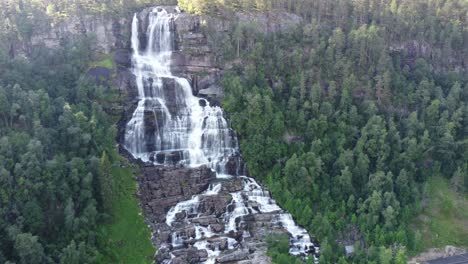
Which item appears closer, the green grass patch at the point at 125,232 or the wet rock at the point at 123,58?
the green grass patch at the point at 125,232

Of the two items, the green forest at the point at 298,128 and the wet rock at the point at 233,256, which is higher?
the green forest at the point at 298,128

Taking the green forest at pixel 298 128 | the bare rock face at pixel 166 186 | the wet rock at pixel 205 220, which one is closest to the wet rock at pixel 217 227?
the wet rock at pixel 205 220

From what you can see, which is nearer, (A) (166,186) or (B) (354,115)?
Result: (A) (166,186)

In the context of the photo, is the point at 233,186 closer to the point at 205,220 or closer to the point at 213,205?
the point at 213,205

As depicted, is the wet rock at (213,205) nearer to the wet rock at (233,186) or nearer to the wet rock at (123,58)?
the wet rock at (233,186)

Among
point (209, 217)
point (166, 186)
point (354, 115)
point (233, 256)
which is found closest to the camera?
point (233, 256)

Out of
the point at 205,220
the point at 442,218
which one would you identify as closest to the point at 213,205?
the point at 205,220

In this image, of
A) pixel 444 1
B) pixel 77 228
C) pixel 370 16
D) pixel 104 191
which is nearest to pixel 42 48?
pixel 104 191
